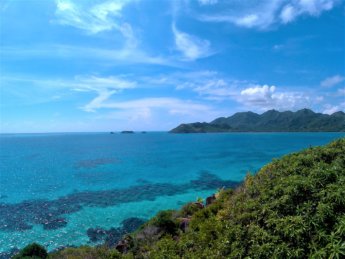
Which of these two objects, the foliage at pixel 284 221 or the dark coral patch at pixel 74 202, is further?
the dark coral patch at pixel 74 202

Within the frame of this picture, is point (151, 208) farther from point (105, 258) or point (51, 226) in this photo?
point (105, 258)

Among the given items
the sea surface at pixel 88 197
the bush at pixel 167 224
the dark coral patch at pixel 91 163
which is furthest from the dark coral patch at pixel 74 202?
the dark coral patch at pixel 91 163

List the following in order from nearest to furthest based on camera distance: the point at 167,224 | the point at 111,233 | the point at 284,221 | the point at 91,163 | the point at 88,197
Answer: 1. the point at 284,221
2. the point at 167,224
3. the point at 111,233
4. the point at 88,197
5. the point at 91,163

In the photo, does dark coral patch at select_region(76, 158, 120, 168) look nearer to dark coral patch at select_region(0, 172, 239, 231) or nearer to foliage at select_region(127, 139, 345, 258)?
dark coral patch at select_region(0, 172, 239, 231)

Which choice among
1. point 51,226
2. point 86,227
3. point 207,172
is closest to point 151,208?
point 86,227

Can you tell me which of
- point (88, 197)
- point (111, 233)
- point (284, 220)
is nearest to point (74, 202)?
point (88, 197)

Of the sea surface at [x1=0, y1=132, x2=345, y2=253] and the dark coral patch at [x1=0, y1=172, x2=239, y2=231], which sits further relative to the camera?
the dark coral patch at [x1=0, y1=172, x2=239, y2=231]

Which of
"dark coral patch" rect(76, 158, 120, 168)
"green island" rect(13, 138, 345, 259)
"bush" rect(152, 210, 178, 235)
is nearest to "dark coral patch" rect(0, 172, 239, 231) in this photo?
"bush" rect(152, 210, 178, 235)

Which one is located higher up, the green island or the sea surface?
the green island

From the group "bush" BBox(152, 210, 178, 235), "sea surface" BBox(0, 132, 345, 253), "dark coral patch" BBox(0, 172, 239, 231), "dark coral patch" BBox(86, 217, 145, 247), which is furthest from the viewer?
"dark coral patch" BBox(0, 172, 239, 231)

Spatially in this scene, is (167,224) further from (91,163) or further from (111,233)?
(91,163)

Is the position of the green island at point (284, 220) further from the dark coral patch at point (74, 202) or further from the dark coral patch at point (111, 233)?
the dark coral patch at point (74, 202)

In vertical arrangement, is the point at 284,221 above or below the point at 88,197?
above

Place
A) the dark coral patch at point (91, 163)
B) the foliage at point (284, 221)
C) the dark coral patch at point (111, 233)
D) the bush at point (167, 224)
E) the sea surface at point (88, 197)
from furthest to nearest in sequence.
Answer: the dark coral patch at point (91, 163)
the sea surface at point (88, 197)
the dark coral patch at point (111, 233)
the bush at point (167, 224)
the foliage at point (284, 221)
